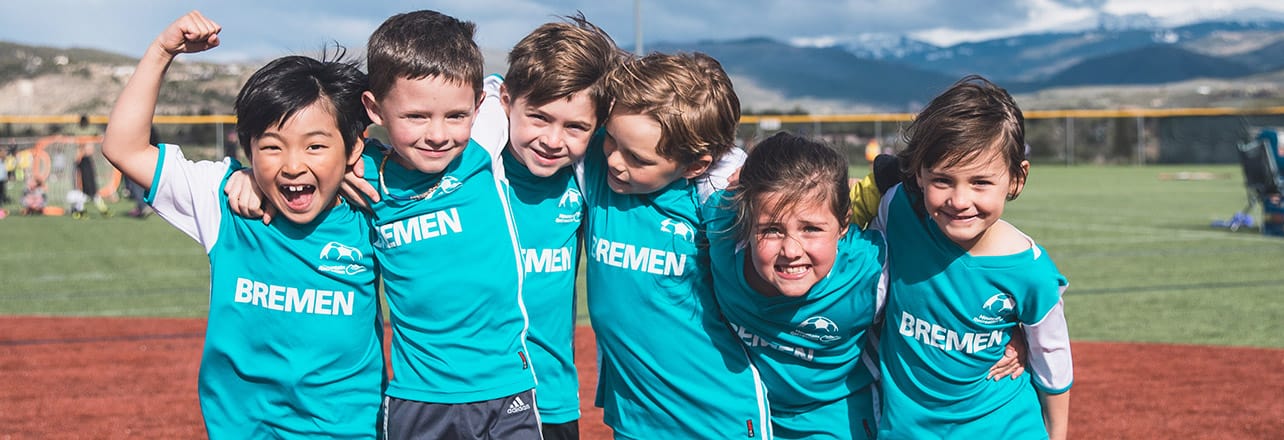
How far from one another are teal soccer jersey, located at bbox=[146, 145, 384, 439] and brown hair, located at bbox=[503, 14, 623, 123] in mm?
611

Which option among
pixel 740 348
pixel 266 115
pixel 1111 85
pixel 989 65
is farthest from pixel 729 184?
pixel 989 65

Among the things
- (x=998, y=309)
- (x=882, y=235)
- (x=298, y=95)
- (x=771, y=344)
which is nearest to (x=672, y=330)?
(x=771, y=344)

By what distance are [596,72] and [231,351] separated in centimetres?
122

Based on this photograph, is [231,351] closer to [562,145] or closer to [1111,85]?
[562,145]

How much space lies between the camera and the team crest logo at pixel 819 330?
3059 mm

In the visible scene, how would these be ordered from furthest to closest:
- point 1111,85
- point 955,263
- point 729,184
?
point 1111,85 → point 729,184 → point 955,263

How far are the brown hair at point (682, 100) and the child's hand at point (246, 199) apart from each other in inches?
37.8

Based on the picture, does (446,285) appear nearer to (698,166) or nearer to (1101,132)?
(698,166)

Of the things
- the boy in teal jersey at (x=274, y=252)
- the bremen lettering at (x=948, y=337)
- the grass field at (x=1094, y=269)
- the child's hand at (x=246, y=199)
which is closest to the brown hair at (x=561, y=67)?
the boy in teal jersey at (x=274, y=252)

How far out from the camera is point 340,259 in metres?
3.10

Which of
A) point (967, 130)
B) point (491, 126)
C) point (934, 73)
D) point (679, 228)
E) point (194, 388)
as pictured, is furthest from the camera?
point (934, 73)

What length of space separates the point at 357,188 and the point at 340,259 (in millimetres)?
192

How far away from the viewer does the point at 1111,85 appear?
337 ft

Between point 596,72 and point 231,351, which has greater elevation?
point 596,72
